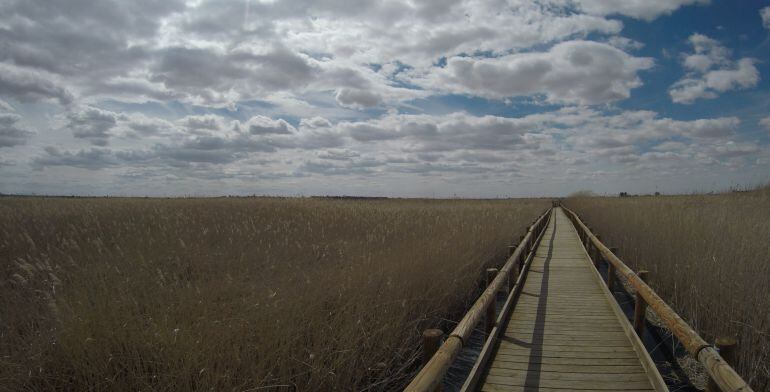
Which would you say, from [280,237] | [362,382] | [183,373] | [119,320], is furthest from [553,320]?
[280,237]

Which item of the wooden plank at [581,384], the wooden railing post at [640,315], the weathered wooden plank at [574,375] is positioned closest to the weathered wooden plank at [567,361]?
the weathered wooden plank at [574,375]

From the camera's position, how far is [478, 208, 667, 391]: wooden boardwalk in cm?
392

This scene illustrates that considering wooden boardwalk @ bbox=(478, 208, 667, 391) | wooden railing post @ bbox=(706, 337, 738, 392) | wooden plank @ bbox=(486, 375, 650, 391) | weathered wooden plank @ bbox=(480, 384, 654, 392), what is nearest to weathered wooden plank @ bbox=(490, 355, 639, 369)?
wooden boardwalk @ bbox=(478, 208, 667, 391)

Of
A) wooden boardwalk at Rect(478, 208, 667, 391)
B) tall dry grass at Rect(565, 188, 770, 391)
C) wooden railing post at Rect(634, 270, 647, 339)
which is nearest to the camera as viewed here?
wooden boardwalk at Rect(478, 208, 667, 391)

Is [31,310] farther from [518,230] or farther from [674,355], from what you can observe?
[518,230]

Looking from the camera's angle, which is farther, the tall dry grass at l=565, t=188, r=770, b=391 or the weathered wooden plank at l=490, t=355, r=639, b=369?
the weathered wooden plank at l=490, t=355, r=639, b=369

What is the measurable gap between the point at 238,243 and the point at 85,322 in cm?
554

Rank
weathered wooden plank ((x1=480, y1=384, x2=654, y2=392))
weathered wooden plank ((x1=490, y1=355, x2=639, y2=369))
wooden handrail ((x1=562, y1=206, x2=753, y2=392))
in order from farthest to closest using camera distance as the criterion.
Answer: weathered wooden plank ((x1=490, y1=355, x2=639, y2=369))
weathered wooden plank ((x1=480, y1=384, x2=654, y2=392))
wooden handrail ((x1=562, y1=206, x2=753, y2=392))

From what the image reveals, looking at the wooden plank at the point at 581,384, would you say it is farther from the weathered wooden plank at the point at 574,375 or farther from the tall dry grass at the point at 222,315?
the tall dry grass at the point at 222,315

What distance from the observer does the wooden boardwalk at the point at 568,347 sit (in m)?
3.92

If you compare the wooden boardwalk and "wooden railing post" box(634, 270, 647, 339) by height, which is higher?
"wooden railing post" box(634, 270, 647, 339)

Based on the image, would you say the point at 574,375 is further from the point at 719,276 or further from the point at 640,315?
the point at 719,276

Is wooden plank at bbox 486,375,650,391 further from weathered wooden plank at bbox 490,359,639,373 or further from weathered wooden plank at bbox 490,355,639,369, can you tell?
weathered wooden plank at bbox 490,355,639,369

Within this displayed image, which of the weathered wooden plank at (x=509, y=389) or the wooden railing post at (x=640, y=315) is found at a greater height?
the wooden railing post at (x=640, y=315)
